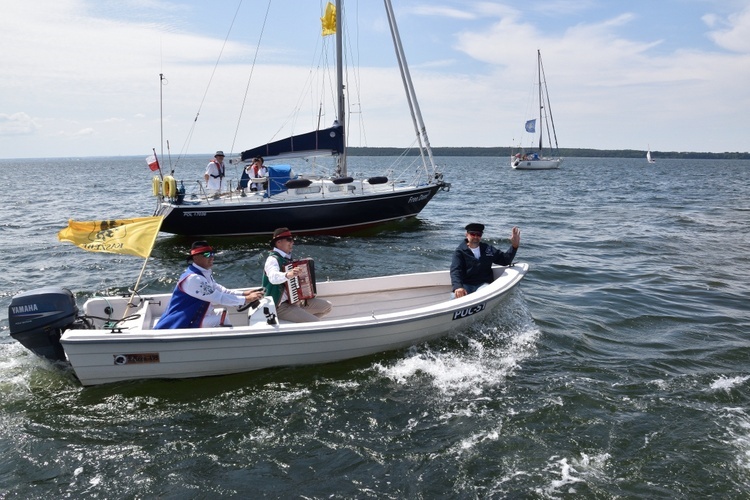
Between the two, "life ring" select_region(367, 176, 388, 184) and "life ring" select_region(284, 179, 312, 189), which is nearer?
"life ring" select_region(284, 179, 312, 189)

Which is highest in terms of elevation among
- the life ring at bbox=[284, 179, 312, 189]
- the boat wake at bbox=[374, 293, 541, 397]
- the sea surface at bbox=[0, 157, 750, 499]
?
the life ring at bbox=[284, 179, 312, 189]

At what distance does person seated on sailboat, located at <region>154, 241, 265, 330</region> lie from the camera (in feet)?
20.8

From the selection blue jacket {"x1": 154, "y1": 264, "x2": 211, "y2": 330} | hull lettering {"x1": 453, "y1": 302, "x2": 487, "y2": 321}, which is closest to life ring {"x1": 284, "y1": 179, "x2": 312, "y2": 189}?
hull lettering {"x1": 453, "y1": 302, "x2": 487, "y2": 321}

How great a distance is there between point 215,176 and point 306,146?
3.18 meters

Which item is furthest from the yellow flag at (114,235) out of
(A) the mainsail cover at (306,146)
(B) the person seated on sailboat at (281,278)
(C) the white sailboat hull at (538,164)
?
(C) the white sailboat hull at (538,164)

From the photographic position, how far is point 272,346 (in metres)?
6.80

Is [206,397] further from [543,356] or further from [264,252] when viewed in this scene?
[264,252]

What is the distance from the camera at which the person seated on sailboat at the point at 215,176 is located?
56.7 feet

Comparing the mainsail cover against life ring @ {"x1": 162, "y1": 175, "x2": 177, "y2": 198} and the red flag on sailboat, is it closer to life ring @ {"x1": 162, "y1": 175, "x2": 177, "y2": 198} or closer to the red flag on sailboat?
life ring @ {"x1": 162, "y1": 175, "x2": 177, "y2": 198}

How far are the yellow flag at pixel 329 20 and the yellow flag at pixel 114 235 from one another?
1308 centimetres

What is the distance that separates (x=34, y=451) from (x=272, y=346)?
107 inches

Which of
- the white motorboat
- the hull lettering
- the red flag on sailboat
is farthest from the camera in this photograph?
the red flag on sailboat

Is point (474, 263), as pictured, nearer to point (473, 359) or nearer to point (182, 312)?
point (473, 359)

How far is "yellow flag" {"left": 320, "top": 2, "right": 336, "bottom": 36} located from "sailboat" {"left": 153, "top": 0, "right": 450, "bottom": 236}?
34 mm
